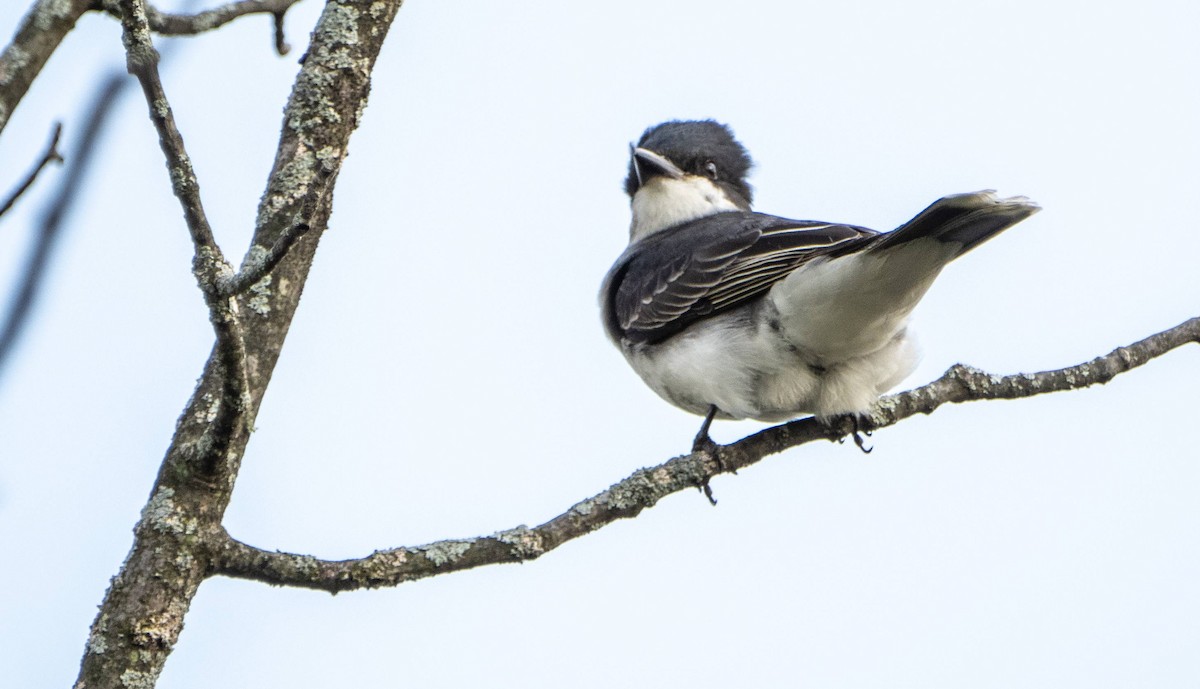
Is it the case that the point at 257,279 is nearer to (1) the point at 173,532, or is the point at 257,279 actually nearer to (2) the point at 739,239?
(1) the point at 173,532

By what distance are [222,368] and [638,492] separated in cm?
146

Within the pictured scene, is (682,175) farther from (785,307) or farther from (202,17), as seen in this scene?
(202,17)

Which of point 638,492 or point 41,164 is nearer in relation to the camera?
point 41,164

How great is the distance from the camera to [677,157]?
7.36 meters

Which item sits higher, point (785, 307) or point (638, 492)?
point (785, 307)

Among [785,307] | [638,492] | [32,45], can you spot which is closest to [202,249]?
[32,45]

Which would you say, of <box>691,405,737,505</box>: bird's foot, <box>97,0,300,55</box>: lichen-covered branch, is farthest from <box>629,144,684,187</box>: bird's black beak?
<box>97,0,300,55</box>: lichen-covered branch

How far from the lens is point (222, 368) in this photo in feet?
8.32

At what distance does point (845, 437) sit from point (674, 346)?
87 cm

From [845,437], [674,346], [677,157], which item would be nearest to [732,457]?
[845,437]

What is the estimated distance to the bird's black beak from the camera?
709cm

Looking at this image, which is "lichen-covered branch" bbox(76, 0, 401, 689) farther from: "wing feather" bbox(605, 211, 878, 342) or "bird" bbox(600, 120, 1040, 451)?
"wing feather" bbox(605, 211, 878, 342)

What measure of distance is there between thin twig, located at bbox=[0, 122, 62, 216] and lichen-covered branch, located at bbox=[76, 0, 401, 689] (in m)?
0.23

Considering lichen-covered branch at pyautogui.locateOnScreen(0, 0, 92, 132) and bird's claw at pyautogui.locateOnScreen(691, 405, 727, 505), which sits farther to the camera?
bird's claw at pyautogui.locateOnScreen(691, 405, 727, 505)
